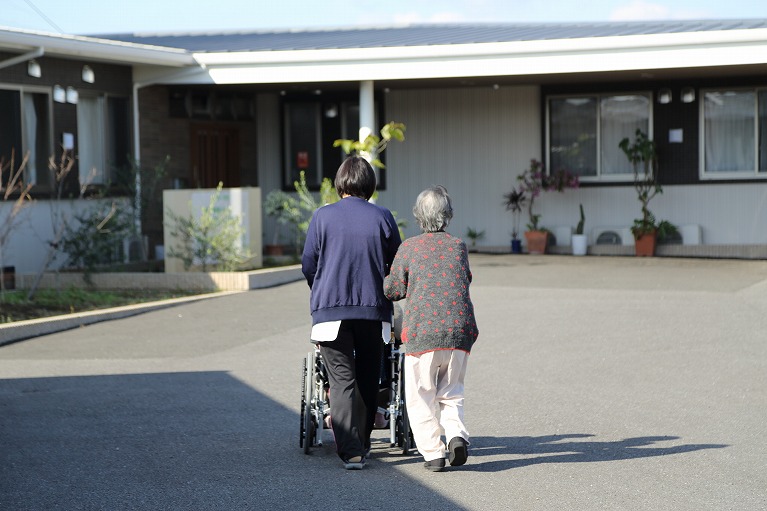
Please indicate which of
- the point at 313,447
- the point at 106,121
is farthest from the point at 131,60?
the point at 313,447

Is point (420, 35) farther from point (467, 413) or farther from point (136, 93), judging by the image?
point (467, 413)

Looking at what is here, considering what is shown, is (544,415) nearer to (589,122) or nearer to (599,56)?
(599,56)

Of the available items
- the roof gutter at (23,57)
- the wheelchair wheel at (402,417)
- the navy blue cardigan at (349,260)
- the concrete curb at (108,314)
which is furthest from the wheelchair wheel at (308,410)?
the roof gutter at (23,57)

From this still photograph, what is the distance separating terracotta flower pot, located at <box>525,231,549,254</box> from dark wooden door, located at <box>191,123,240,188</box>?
5633 mm

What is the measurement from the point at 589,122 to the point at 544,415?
44.6 feet

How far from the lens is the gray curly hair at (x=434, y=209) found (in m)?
6.39

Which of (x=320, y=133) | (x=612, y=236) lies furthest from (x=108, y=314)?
(x=612, y=236)

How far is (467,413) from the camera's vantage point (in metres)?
7.87

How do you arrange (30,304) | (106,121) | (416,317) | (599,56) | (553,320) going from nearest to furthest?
1. (416,317)
2. (553,320)
3. (30,304)
4. (599,56)
5. (106,121)

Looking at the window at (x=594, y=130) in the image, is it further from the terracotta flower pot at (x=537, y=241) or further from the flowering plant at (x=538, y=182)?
the terracotta flower pot at (x=537, y=241)

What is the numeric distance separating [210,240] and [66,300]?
A: 2298 mm

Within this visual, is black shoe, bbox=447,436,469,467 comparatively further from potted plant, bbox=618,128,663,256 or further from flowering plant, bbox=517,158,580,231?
flowering plant, bbox=517,158,580,231

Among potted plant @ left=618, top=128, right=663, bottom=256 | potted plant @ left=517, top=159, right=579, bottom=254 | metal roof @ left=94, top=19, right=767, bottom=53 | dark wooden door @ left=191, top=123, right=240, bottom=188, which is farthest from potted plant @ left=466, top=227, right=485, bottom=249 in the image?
dark wooden door @ left=191, top=123, right=240, bottom=188

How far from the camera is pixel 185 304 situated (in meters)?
13.8
